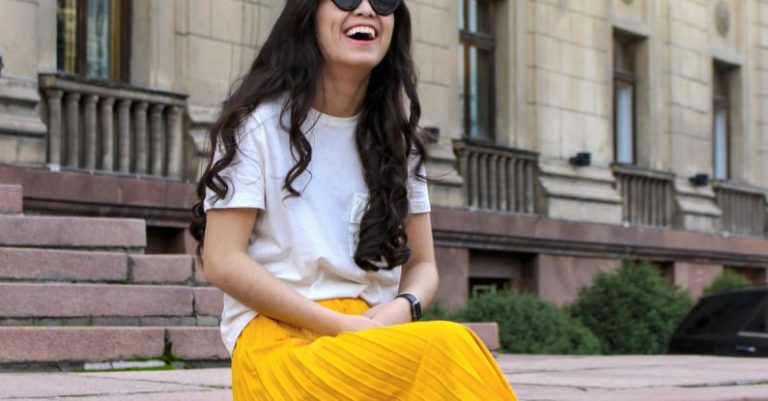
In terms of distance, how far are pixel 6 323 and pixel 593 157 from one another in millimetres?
13189

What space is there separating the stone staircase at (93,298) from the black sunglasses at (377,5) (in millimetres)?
4670

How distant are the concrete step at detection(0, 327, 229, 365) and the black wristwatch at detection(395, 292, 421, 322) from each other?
4.50m

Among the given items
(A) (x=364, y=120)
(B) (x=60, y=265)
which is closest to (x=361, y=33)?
(A) (x=364, y=120)

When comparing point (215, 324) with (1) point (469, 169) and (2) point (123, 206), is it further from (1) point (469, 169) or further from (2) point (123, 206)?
(1) point (469, 169)

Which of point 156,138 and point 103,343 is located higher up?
point 156,138

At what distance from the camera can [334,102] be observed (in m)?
4.16

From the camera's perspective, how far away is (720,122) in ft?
84.3

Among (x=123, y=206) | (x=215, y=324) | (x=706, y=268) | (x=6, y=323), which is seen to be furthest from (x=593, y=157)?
(x=6, y=323)

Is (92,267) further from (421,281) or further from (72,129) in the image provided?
(421,281)

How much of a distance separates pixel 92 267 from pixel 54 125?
10.8ft

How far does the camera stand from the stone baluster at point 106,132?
13.2 m

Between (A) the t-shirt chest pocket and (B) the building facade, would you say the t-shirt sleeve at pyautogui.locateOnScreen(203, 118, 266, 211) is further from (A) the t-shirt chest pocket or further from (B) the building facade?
(B) the building facade

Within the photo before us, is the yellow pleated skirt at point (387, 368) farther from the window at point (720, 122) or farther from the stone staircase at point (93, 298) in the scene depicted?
the window at point (720, 122)

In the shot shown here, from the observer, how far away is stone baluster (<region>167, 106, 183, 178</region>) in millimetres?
13938
